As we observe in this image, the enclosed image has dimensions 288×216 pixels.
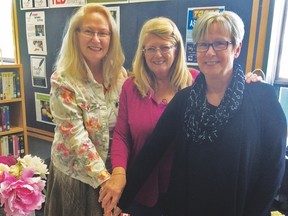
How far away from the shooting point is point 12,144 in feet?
9.86

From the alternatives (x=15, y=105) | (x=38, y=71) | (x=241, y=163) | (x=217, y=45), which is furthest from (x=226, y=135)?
(x=15, y=105)

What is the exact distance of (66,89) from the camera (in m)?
1.20

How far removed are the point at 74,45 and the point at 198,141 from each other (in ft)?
2.39

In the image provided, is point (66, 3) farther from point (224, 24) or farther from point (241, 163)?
point (241, 163)

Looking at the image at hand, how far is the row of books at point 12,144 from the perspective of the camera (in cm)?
296

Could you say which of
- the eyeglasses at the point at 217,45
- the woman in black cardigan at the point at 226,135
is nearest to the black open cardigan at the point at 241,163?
the woman in black cardigan at the point at 226,135

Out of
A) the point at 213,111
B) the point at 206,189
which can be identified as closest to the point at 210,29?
the point at 213,111

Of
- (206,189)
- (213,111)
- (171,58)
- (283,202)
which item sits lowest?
(283,202)

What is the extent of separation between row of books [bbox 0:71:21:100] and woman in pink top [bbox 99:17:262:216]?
6.59 feet

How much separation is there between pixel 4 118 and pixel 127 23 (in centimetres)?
169

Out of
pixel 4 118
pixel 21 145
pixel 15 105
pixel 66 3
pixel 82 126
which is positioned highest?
pixel 66 3

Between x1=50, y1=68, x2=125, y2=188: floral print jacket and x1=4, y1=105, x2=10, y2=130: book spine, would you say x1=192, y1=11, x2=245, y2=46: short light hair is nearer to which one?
x1=50, y1=68, x2=125, y2=188: floral print jacket

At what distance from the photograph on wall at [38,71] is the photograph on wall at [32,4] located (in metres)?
0.52

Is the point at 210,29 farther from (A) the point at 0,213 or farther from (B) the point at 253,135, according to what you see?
(A) the point at 0,213
